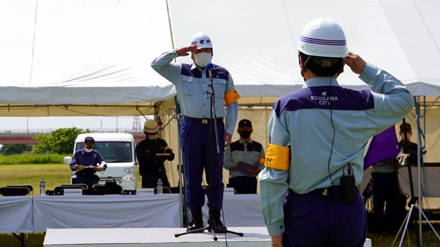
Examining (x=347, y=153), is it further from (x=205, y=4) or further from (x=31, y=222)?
(x=205, y=4)

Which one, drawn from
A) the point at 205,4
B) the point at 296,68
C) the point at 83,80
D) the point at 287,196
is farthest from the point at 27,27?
the point at 287,196

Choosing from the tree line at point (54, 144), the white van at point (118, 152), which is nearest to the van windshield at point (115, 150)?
the white van at point (118, 152)

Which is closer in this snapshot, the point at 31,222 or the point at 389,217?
the point at 31,222

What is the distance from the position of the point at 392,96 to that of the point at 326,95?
35 cm

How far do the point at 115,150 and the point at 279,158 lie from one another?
1289cm

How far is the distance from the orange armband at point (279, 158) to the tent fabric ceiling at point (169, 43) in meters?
5.20

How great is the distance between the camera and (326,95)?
3127mm

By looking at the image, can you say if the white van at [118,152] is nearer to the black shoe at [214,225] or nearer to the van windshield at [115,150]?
the van windshield at [115,150]

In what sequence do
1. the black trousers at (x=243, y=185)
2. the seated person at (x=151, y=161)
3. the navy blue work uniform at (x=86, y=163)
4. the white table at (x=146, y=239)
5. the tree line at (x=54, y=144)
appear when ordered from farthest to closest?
the tree line at (x=54, y=144)
the seated person at (x=151, y=161)
the navy blue work uniform at (x=86, y=163)
the black trousers at (x=243, y=185)
the white table at (x=146, y=239)

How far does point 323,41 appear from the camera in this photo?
10.2 ft

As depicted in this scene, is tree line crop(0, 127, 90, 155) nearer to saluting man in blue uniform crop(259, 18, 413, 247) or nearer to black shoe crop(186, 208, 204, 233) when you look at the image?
black shoe crop(186, 208, 204, 233)

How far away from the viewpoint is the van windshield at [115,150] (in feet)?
51.2

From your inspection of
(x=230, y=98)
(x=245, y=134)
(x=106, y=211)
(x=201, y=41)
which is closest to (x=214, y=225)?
(x=230, y=98)

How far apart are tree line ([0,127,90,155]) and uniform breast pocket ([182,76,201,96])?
55.0 meters
